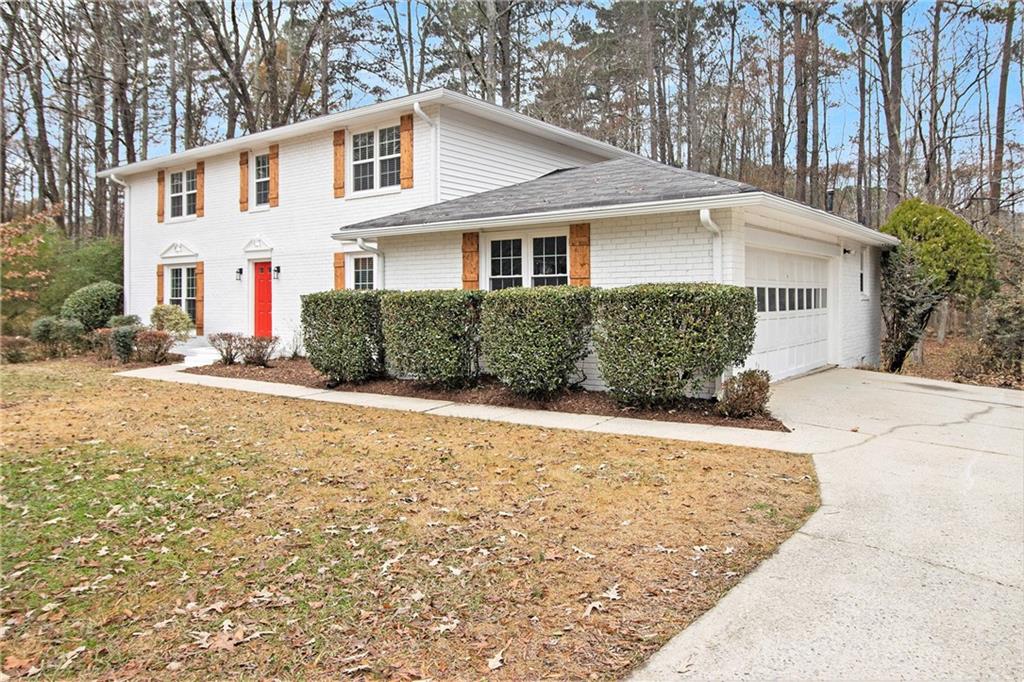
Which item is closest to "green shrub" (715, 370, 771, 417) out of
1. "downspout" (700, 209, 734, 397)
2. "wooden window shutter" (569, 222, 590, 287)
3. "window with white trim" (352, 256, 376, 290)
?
"downspout" (700, 209, 734, 397)

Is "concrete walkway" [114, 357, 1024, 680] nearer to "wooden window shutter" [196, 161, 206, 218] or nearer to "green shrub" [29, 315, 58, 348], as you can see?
"wooden window shutter" [196, 161, 206, 218]

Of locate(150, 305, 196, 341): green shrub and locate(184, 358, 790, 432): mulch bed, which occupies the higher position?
locate(150, 305, 196, 341): green shrub

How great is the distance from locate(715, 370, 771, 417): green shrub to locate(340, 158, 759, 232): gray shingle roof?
7.40 ft

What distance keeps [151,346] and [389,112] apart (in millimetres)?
7159

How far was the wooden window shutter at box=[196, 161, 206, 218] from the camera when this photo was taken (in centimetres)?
1709

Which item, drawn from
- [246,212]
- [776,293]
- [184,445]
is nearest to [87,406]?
[184,445]

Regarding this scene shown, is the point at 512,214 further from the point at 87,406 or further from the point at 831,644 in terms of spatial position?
the point at 831,644

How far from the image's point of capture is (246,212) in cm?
1606

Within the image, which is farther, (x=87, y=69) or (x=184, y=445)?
(x=87, y=69)

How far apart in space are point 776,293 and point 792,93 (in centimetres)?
1890

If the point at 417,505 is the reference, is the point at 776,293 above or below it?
above

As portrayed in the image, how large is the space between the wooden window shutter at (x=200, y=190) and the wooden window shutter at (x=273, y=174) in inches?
111

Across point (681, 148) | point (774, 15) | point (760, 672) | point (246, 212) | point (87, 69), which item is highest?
point (774, 15)

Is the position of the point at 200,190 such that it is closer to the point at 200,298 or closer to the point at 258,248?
the point at 200,298
